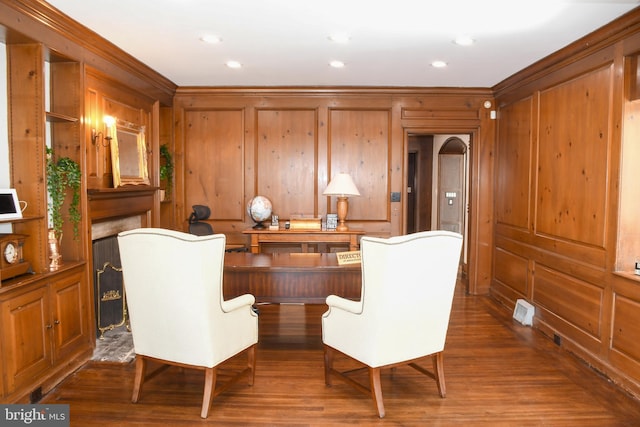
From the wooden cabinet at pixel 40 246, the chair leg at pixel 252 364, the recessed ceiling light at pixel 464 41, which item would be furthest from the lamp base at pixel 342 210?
the wooden cabinet at pixel 40 246

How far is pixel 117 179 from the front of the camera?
399 centimetres

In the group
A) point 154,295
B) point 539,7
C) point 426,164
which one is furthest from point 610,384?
point 426,164

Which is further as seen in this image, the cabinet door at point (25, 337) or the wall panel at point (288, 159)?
the wall panel at point (288, 159)

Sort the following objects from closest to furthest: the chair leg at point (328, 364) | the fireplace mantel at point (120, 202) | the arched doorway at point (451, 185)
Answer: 1. the chair leg at point (328, 364)
2. the fireplace mantel at point (120, 202)
3. the arched doorway at point (451, 185)

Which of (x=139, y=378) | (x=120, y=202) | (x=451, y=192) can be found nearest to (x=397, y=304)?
(x=139, y=378)

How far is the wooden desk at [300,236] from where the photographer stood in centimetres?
529

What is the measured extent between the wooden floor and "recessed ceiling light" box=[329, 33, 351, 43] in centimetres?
254

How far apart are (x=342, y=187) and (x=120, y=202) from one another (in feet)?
7.56

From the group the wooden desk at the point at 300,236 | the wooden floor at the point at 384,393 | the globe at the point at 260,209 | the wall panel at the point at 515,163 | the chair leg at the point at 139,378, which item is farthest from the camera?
the globe at the point at 260,209

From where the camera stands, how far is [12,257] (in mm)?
2811

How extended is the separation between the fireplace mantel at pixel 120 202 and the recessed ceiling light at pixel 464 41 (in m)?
3.11

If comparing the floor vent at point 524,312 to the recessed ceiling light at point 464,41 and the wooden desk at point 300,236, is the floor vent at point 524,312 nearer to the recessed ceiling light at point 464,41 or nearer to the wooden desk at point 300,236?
the wooden desk at point 300,236

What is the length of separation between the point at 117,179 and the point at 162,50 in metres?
1.20

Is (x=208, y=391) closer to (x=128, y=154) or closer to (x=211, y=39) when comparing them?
(x=128, y=154)
